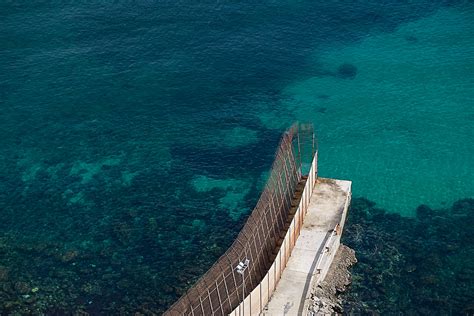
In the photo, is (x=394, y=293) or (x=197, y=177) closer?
(x=394, y=293)

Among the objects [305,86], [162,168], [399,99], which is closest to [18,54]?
[162,168]

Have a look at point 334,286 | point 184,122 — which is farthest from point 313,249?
point 184,122

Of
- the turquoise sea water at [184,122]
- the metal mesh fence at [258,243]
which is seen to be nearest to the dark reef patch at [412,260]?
the turquoise sea water at [184,122]

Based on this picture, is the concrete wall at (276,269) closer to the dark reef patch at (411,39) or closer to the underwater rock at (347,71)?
the underwater rock at (347,71)

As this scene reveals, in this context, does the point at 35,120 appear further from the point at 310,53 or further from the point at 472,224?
the point at 472,224

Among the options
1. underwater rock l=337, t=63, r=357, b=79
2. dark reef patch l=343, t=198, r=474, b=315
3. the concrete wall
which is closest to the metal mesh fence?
the concrete wall

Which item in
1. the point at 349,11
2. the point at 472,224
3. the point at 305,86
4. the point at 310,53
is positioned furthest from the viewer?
the point at 349,11

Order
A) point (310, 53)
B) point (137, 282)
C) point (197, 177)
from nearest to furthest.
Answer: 1. point (137, 282)
2. point (197, 177)
3. point (310, 53)
